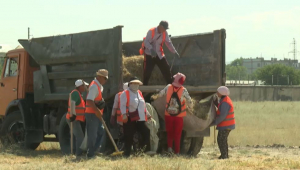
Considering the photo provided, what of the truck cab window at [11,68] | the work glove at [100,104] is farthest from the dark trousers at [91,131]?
the truck cab window at [11,68]

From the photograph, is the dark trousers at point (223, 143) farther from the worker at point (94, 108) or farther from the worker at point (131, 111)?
the worker at point (94, 108)

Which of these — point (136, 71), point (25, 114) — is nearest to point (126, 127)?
point (136, 71)

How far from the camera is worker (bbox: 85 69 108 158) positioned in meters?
12.3

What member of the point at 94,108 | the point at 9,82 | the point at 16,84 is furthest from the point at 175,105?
the point at 9,82

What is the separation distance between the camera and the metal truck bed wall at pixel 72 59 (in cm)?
1301

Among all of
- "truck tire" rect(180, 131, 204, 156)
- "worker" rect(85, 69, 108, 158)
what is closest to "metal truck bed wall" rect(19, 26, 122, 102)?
"worker" rect(85, 69, 108, 158)

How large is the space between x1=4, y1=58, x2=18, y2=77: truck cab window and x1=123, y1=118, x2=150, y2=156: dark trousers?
4727 millimetres

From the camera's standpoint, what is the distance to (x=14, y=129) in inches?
630

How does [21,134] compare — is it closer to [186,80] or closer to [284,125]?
[186,80]

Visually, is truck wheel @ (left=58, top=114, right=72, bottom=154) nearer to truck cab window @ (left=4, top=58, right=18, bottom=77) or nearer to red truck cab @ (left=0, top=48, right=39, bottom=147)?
red truck cab @ (left=0, top=48, right=39, bottom=147)

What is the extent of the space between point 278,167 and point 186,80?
3.64m

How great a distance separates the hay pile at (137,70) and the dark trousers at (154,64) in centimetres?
30

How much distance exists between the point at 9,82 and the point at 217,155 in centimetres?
548

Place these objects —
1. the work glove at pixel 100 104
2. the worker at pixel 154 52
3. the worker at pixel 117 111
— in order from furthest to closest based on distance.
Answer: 1. the worker at pixel 154 52
2. the worker at pixel 117 111
3. the work glove at pixel 100 104
